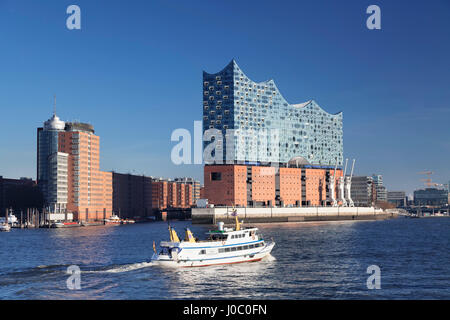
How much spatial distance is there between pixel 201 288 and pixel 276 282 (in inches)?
288

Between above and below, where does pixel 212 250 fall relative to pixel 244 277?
above

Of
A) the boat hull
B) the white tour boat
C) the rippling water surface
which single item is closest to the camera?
the rippling water surface

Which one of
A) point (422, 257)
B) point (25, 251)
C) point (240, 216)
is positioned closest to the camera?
point (422, 257)

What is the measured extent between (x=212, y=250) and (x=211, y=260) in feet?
3.71

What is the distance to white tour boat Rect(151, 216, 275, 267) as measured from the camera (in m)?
56.2

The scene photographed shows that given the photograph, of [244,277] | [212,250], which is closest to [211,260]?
[212,250]

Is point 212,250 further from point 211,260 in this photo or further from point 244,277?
point 244,277

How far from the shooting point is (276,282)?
47.3 metres

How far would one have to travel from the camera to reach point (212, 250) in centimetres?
5822

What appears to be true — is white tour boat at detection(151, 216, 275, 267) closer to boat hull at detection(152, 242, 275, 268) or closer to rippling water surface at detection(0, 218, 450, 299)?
boat hull at detection(152, 242, 275, 268)

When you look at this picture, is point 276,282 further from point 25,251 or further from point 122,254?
point 25,251

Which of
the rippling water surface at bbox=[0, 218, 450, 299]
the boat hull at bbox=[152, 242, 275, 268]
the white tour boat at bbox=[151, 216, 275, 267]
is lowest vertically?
the rippling water surface at bbox=[0, 218, 450, 299]

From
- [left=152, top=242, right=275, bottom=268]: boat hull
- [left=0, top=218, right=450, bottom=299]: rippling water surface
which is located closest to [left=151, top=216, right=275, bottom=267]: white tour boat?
[left=152, top=242, right=275, bottom=268]: boat hull
